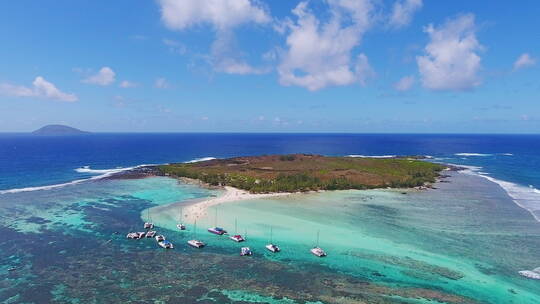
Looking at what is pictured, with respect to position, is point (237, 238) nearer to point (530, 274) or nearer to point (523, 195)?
point (530, 274)

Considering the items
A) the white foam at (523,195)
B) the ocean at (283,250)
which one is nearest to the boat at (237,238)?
the ocean at (283,250)

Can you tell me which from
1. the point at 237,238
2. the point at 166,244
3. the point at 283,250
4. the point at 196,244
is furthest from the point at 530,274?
the point at 166,244

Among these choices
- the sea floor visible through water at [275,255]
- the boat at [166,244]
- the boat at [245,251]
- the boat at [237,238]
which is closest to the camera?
the sea floor visible through water at [275,255]

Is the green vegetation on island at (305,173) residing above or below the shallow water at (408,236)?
above

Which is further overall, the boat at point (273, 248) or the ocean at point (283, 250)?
the boat at point (273, 248)

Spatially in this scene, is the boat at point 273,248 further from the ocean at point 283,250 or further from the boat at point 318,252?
the boat at point 318,252

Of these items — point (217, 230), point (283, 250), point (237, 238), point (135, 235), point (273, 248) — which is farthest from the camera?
point (217, 230)
